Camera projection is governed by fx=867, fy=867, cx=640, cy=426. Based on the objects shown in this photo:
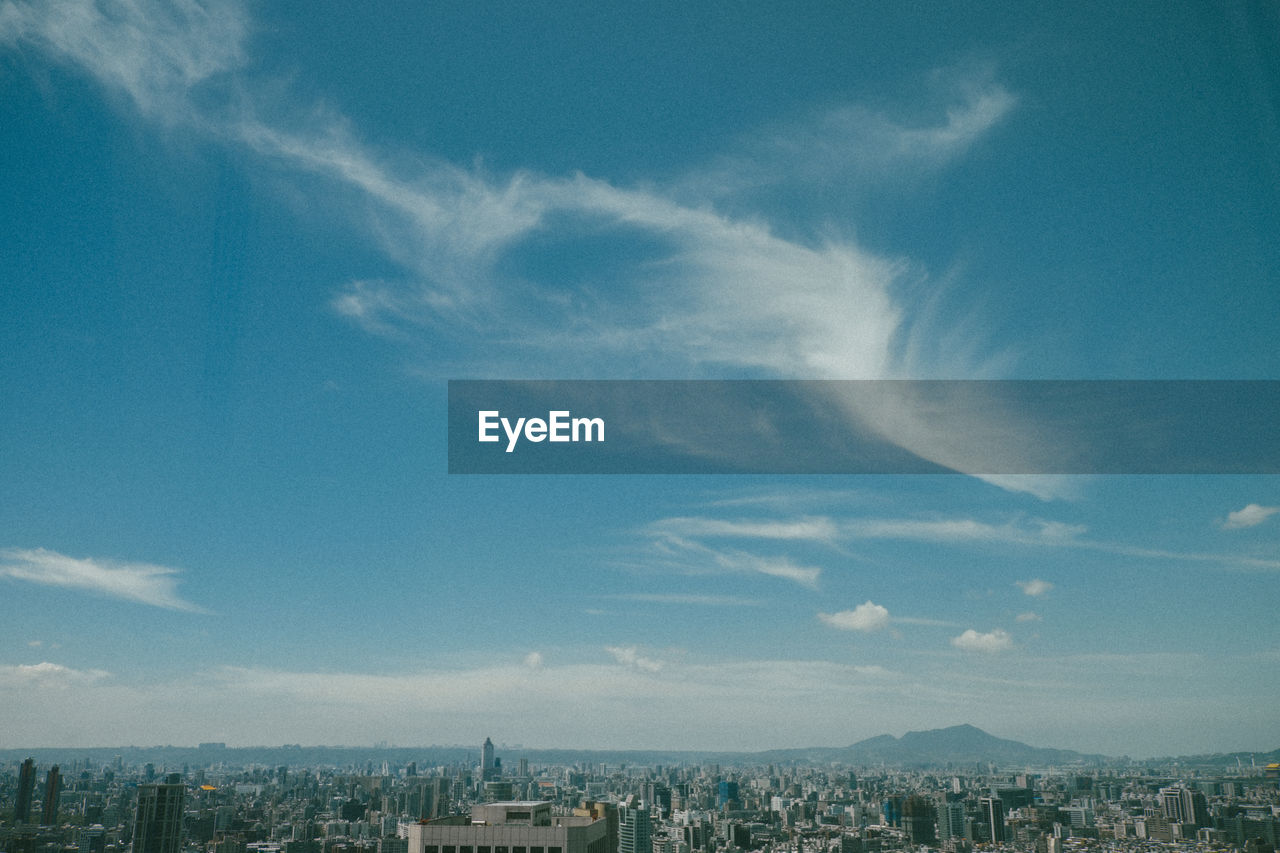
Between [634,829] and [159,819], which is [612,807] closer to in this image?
[634,829]

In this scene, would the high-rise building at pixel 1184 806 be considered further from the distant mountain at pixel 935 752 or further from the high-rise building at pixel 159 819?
the high-rise building at pixel 159 819

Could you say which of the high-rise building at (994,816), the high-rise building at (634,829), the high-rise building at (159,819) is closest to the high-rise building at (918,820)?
the high-rise building at (994,816)

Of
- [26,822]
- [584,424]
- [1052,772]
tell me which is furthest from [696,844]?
[584,424]

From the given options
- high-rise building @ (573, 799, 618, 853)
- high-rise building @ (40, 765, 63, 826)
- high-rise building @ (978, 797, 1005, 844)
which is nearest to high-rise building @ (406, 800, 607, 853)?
high-rise building @ (573, 799, 618, 853)

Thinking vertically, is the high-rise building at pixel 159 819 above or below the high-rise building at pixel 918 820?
above

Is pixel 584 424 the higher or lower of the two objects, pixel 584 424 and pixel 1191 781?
the higher

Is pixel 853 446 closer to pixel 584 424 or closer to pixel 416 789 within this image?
pixel 584 424

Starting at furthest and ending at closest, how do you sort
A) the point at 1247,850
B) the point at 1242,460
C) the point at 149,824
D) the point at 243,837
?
the point at 243,837, the point at 149,824, the point at 1247,850, the point at 1242,460

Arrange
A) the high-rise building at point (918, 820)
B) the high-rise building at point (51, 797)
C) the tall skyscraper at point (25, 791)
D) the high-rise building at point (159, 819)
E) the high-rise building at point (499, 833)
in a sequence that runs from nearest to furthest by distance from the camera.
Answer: the tall skyscraper at point (25, 791) → the high-rise building at point (51, 797) → the high-rise building at point (499, 833) → the high-rise building at point (159, 819) → the high-rise building at point (918, 820)
